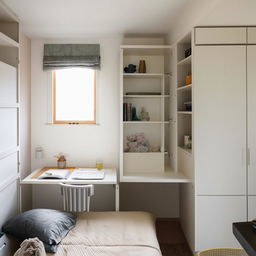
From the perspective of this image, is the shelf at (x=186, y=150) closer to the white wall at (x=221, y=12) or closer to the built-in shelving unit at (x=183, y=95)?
the built-in shelving unit at (x=183, y=95)

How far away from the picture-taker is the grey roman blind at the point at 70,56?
13.0ft

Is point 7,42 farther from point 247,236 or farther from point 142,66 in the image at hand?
point 247,236

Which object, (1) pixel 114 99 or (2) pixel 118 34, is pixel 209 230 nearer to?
(1) pixel 114 99

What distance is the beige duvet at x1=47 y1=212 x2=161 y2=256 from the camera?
8.00 feet

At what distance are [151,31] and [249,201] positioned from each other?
2395 mm

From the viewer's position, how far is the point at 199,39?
283 centimetres

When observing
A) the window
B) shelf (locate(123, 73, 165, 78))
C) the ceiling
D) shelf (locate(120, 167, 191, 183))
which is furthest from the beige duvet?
the ceiling

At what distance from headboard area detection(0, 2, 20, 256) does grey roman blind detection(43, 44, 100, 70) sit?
2.71 ft

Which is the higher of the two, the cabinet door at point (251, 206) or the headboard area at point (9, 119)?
the headboard area at point (9, 119)

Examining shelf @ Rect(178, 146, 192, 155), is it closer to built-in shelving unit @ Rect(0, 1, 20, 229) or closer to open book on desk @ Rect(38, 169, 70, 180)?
open book on desk @ Rect(38, 169, 70, 180)

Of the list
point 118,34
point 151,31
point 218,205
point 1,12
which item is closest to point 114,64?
point 118,34

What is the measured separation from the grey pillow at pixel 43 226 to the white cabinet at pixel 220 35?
223 centimetres

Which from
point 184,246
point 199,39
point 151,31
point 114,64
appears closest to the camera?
point 199,39

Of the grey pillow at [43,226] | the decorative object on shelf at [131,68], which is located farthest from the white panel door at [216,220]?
the decorative object on shelf at [131,68]
